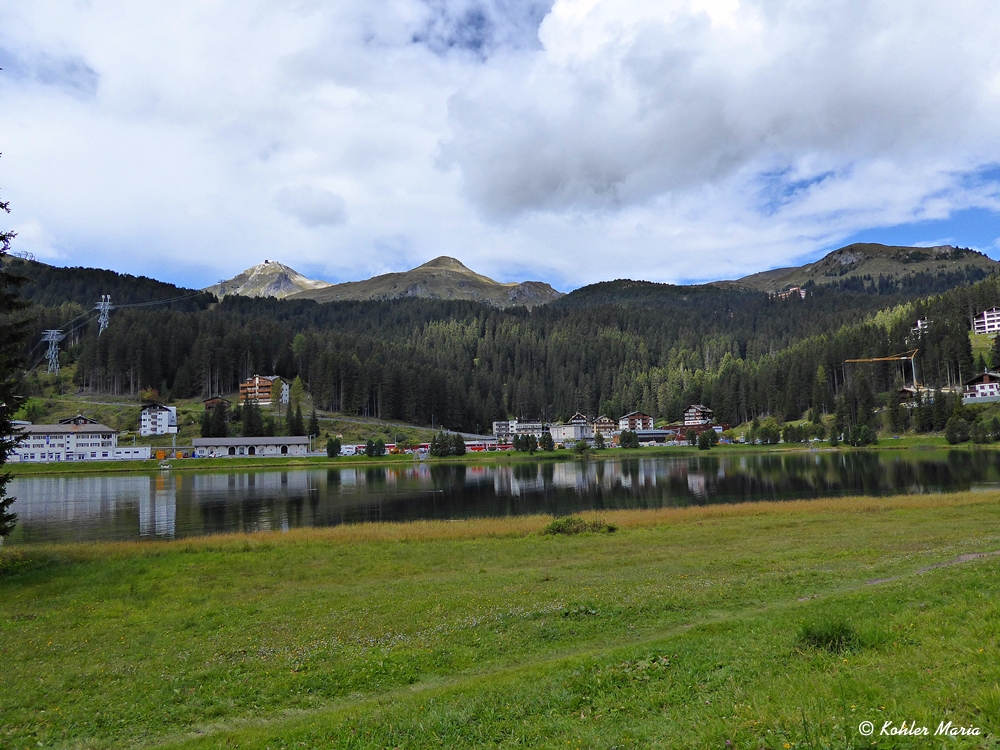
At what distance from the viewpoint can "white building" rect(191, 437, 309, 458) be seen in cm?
14088

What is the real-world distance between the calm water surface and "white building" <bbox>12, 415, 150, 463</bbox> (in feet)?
91.5

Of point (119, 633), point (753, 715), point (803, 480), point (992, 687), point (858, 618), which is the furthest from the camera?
point (803, 480)

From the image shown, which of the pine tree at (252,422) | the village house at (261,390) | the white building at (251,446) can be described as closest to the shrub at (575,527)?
the white building at (251,446)

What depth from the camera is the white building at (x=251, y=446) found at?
140875 millimetres

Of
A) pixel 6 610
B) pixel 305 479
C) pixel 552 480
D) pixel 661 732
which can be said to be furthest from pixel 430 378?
pixel 661 732

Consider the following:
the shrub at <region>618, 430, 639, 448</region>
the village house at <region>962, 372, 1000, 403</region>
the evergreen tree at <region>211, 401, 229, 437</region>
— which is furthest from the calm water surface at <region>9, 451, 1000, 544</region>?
the shrub at <region>618, 430, 639, 448</region>

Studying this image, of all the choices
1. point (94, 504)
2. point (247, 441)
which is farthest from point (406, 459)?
point (94, 504)

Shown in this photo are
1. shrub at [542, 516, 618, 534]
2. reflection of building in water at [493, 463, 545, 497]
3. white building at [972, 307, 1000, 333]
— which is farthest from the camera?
white building at [972, 307, 1000, 333]

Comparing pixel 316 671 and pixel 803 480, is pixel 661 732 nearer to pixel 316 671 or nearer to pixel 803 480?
pixel 316 671

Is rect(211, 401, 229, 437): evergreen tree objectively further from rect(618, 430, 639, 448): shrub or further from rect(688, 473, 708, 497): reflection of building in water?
rect(688, 473, 708, 497): reflection of building in water

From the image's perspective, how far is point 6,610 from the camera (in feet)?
65.0

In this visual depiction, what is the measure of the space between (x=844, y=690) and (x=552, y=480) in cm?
8106

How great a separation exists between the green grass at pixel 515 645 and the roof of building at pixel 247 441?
121509 mm

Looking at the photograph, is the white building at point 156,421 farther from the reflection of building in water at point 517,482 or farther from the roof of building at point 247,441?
the reflection of building in water at point 517,482
